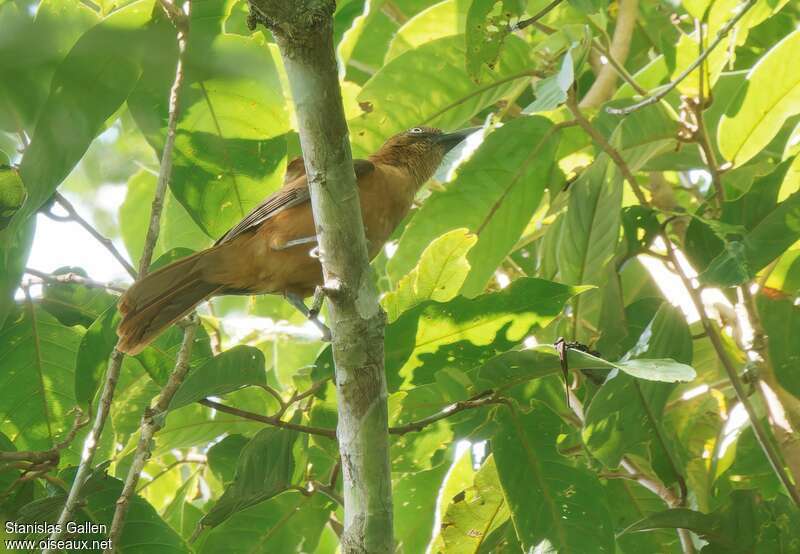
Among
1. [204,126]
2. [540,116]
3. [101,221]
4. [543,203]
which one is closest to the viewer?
[204,126]

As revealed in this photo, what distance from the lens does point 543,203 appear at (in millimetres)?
3732

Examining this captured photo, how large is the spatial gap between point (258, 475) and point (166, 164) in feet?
2.80

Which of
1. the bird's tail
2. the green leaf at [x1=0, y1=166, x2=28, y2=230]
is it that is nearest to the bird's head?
the bird's tail

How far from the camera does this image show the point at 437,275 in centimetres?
274

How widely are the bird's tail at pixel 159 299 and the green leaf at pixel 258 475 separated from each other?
0.45 meters

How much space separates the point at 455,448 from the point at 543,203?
1.21 meters

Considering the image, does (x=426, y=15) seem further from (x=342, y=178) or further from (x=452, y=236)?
(x=342, y=178)

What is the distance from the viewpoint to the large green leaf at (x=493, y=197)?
325cm

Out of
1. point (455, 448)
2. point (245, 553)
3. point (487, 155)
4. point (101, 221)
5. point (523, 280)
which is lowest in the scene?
point (245, 553)

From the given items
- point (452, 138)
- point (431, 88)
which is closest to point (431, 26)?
point (431, 88)

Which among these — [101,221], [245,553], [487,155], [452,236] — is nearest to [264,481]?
[245,553]

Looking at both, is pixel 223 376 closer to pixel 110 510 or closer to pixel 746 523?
pixel 110 510

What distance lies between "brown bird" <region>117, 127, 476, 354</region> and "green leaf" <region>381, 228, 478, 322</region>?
424mm

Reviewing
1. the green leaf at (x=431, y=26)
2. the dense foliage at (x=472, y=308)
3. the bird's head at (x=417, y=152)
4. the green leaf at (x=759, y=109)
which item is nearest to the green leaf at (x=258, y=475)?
the dense foliage at (x=472, y=308)
